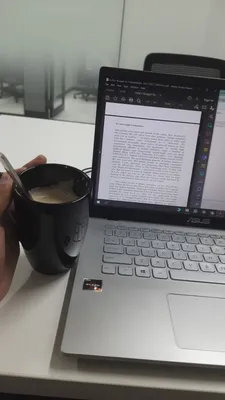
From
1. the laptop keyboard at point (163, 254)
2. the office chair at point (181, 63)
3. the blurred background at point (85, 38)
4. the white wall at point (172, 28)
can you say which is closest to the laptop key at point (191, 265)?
the laptop keyboard at point (163, 254)

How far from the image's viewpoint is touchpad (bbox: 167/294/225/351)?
1.43ft

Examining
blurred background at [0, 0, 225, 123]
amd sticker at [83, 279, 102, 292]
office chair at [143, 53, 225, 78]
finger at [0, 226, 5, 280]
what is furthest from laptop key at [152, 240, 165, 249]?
blurred background at [0, 0, 225, 123]

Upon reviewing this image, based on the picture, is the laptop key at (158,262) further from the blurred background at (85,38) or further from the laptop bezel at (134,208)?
the blurred background at (85,38)

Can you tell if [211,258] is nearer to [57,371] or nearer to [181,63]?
[57,371]

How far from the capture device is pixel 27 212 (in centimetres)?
49

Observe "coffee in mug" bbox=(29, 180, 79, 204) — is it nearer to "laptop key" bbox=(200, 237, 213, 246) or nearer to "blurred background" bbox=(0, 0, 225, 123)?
"laptop key" bbox=(200, 237, 213, 246)

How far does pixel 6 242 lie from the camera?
0.53 meters

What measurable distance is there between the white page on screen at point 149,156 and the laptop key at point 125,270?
13 centimetres

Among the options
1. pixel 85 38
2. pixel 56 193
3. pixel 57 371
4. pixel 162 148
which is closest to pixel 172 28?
pixel 85 38

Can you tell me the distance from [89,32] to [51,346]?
8.23 ft

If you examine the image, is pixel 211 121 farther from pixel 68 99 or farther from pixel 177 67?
pixel 68 99

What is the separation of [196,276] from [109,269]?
0.38ft

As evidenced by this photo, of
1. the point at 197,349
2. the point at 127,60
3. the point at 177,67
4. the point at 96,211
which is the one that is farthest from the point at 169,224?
the point at 127,60

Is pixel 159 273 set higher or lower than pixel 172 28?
lower
